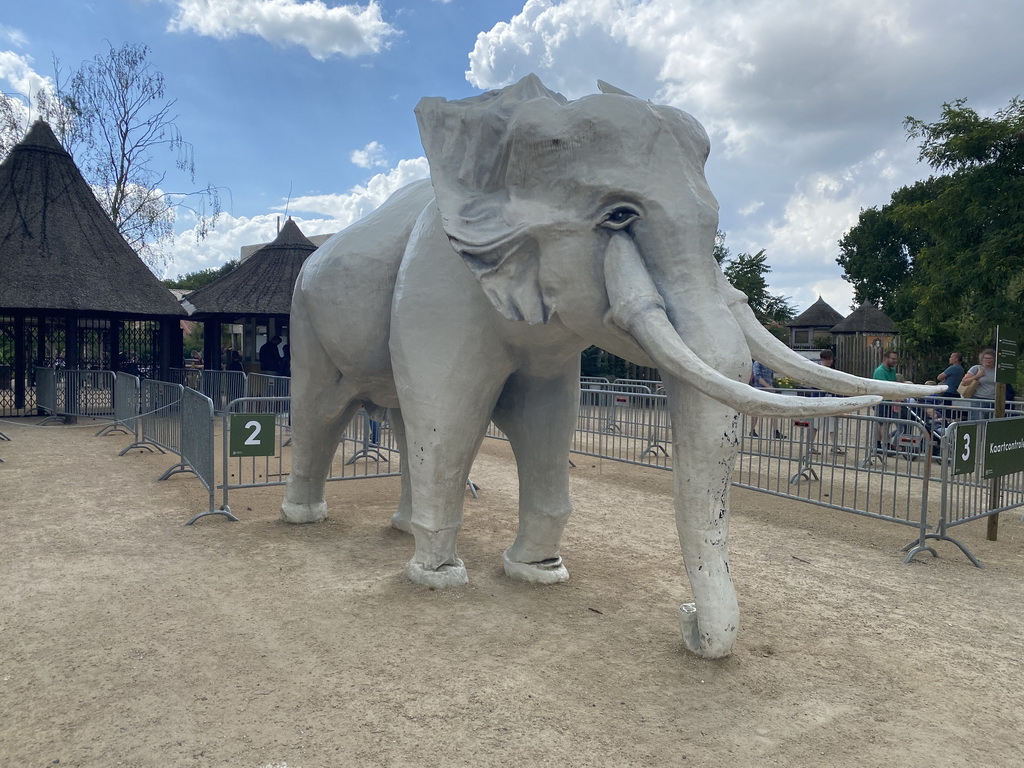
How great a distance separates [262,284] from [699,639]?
607 inches

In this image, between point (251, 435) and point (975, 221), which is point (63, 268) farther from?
point (975, 221)

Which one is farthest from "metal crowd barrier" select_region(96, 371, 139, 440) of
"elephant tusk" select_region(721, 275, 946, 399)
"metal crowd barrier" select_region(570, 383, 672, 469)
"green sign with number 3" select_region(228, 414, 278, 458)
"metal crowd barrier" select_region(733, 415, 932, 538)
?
"elephant tusk" select_region(721, 275, 946, 399)

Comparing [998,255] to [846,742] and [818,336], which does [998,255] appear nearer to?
[846,742]

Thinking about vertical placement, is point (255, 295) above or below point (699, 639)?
above

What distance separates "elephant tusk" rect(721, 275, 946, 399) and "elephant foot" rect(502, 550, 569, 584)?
2.03 m

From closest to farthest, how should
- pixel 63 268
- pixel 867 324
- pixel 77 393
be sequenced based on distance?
pixel 77 393 → pixel 63 268 → pixel 867 324

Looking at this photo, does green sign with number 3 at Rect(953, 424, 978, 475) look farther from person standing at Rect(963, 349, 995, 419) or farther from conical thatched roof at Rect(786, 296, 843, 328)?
conical thatched roof at Rect(786, 296, 843, 328)

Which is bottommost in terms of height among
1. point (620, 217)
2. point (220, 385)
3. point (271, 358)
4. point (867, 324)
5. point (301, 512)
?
point (301, 512)

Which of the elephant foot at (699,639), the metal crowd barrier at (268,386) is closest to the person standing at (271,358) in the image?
the metal crowd barrier at (268,386)

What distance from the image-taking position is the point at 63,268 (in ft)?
46.8

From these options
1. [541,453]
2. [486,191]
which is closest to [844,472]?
[541,453]

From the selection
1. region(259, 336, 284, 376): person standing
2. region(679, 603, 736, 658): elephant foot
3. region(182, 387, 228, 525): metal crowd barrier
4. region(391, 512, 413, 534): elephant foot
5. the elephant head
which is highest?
the elephant head

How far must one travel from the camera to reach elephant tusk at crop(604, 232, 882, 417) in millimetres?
2492

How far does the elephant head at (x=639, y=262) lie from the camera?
294cm
